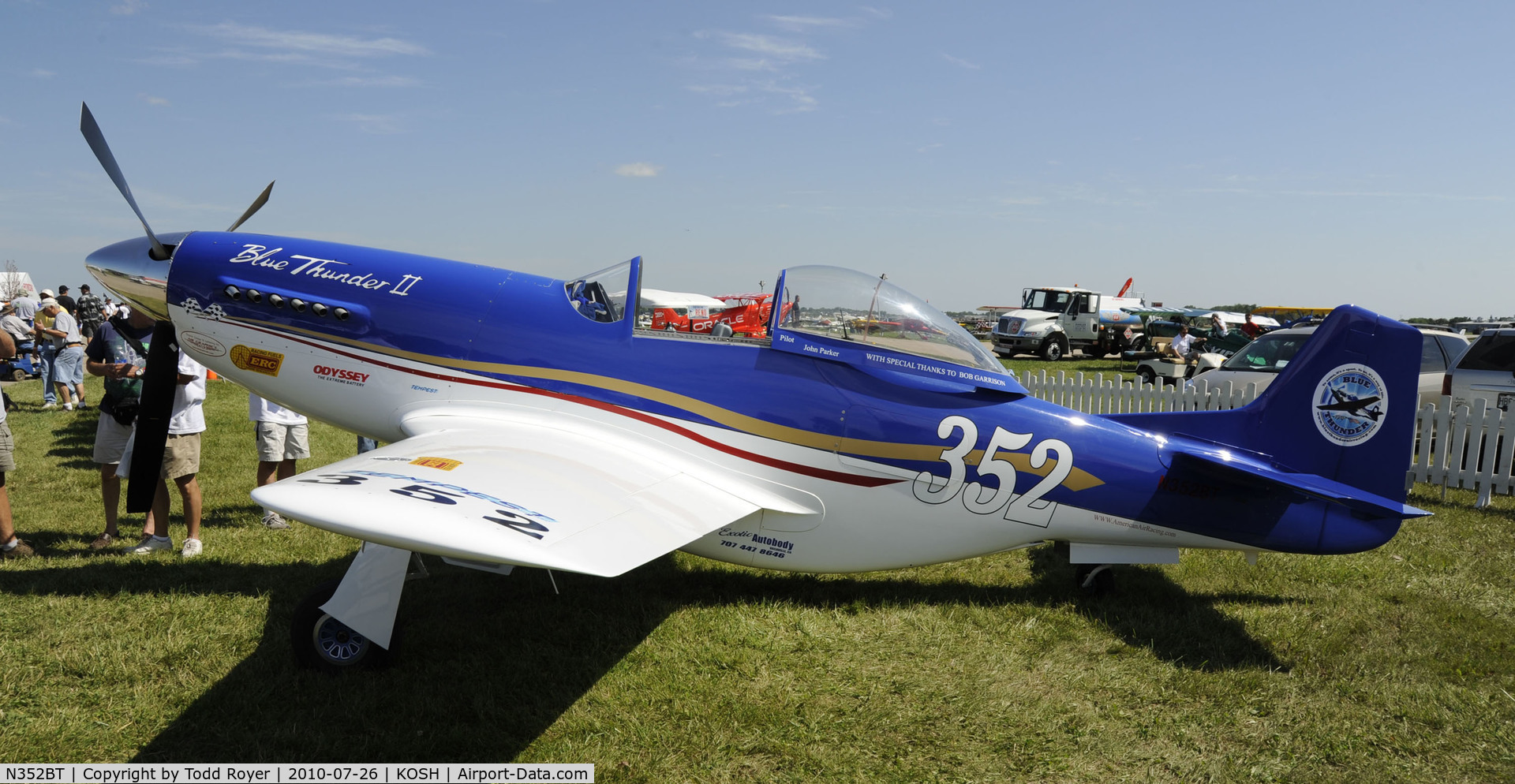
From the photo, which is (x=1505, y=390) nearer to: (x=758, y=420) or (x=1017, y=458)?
(x=1017, y=458)

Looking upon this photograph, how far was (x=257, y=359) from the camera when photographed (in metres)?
5.29

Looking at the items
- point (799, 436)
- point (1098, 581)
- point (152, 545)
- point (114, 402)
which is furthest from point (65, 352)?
point (1098, 581)

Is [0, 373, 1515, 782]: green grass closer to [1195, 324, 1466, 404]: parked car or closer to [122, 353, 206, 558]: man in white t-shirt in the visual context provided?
[122, 353, 206, 558]: man in white t-shirt

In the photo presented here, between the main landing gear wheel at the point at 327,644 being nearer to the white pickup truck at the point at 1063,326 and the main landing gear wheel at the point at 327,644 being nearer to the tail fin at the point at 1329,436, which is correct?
the tail fin at the point at 1329,436

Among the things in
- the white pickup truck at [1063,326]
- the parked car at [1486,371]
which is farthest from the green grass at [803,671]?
the white pickup truck at [1063,326]

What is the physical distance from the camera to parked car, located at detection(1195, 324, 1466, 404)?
10.6 m

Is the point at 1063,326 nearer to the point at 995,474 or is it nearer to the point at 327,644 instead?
the point at 995,474

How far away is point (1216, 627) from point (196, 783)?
17.2 feet

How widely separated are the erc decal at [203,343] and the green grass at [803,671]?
1481mm

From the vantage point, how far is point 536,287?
5.10 m

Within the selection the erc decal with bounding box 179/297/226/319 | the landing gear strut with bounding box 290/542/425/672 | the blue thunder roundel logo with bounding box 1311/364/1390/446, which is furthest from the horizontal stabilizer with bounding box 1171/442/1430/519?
the erc decal with bounding box 179/297/226/319

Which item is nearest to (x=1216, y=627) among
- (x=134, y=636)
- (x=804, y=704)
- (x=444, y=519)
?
(x=804, y=704)

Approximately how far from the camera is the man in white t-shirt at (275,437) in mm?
6555

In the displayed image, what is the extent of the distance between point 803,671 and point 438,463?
2.14 meters
